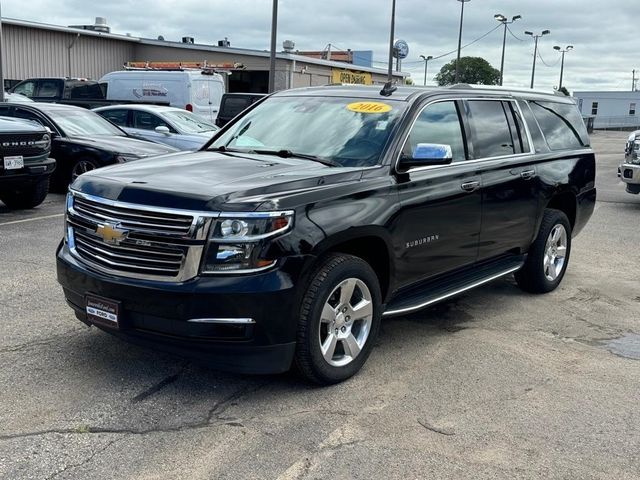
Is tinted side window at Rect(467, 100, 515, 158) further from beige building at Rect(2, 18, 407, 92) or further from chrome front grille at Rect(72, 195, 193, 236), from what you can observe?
beige building at Rect(2, 18, 407, 92)

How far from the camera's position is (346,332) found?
4.30m

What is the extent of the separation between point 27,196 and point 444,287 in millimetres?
7336

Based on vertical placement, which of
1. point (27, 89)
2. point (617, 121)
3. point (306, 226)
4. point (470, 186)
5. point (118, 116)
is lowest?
point (306, 226)

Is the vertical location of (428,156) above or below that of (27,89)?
below

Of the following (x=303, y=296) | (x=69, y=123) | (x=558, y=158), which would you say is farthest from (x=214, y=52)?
(x=303, y=296)

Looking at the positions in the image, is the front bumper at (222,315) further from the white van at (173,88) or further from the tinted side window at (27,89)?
the tinted side window at (27,89)

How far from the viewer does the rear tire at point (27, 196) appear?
33.5ft

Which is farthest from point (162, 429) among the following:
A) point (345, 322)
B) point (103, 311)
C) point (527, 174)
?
point (527, 174)

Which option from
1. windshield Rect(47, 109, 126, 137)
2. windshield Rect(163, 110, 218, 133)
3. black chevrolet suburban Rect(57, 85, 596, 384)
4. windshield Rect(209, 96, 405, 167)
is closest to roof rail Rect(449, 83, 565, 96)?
black chevrolet suburban Rect(57, 85, 596, 384)

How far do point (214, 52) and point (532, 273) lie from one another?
1276 inches

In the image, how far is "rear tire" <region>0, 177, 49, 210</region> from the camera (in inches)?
402

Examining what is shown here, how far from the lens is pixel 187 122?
15.2m

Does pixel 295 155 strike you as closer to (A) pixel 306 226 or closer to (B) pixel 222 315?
(A) pixel 306 226

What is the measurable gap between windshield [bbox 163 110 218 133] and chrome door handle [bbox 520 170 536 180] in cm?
976
